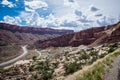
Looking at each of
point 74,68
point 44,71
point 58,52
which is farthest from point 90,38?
point 74,68

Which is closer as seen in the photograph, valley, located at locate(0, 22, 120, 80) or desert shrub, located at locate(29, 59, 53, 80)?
desert shrub, located at locate(29, 59, 53, 80)

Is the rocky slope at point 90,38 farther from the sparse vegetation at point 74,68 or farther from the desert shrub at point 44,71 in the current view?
the desert shrub at point 44,71

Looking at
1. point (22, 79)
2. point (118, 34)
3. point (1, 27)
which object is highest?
point (1, 27)

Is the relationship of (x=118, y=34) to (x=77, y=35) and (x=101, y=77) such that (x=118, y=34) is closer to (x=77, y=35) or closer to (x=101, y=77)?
(x=77, y=35)

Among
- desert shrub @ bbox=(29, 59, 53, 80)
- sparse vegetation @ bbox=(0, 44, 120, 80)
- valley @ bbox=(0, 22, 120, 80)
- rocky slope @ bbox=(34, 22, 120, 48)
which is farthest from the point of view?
rocky slope @ bbox=(34, 22, 120, 48)

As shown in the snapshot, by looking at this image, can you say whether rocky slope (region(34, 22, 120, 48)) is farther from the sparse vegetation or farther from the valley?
the sparse vegetation

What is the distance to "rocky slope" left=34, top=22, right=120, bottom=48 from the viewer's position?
279 ft

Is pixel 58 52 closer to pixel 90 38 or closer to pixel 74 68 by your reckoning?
pixel 90 38

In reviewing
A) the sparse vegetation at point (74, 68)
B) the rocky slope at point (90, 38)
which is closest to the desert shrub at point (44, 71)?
the sparse vegetation at point (74, 68)

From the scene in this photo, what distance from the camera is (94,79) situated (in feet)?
29.3

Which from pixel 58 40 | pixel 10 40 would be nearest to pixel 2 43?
pixel 10 40

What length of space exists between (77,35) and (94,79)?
121380 millimetres

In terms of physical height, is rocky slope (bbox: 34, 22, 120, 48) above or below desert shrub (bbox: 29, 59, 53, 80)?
above

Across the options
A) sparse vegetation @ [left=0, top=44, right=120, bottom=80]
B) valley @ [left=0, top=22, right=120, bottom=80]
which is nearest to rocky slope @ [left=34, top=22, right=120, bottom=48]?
valley @ [left=0, top=22, right=120, bottom=80]
